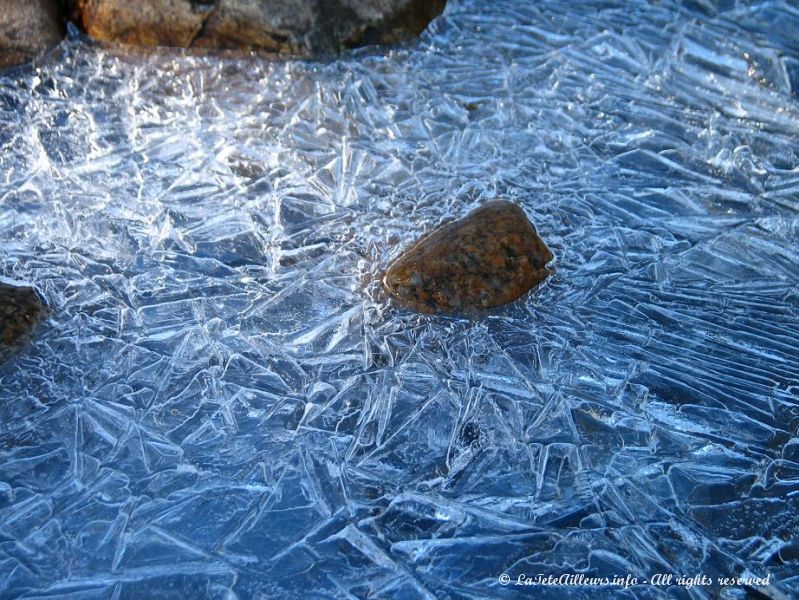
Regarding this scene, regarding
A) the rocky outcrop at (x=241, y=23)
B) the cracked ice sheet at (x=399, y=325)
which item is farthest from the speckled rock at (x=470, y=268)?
the rocky outcrop at (x=241, y=23)

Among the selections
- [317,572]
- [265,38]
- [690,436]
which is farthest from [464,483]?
[265,38]

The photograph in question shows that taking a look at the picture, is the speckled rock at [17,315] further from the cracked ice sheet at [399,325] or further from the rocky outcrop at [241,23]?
the rocky outcrop at [241,23]

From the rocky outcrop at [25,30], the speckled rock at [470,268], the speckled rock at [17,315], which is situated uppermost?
the rocky outcrop at [25,30]

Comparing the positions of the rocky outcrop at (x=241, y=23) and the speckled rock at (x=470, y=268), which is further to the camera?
the rocky outcrop at (x=241, y=23)

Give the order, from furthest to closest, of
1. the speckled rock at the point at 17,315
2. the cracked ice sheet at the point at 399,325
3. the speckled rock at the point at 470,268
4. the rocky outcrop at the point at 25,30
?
the rocky outcrop at the point at 25,30, the speckled rock at the point at 470,268, the speckled rock at the point at 17,315, the cracked ice sheet at the point at 399,325

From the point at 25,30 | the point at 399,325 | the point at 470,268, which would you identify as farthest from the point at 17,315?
the point at 25,30

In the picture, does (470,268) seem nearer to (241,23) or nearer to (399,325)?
(399,325)
